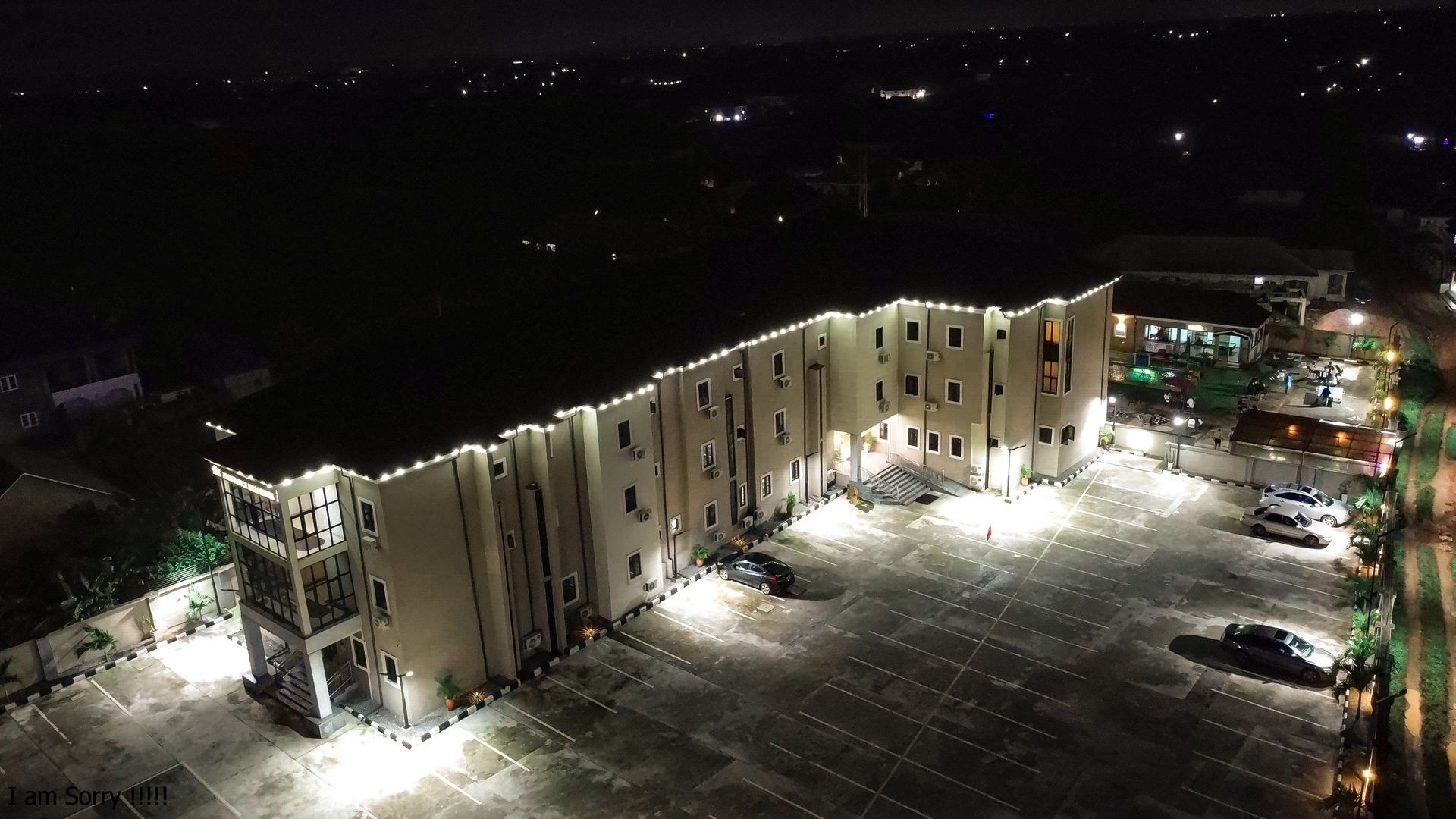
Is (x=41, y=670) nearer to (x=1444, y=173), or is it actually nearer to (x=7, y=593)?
(x=7, y=593)

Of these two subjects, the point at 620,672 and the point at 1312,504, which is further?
the point at 1312,504

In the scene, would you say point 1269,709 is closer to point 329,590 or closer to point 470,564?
point 470,564

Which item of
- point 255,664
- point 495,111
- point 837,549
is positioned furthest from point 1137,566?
point 495,111

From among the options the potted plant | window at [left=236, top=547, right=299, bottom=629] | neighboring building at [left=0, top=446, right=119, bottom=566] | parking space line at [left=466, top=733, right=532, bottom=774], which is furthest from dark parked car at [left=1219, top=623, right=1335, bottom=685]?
neighboring building at [left=0, top=446, right=119, bottom=566]

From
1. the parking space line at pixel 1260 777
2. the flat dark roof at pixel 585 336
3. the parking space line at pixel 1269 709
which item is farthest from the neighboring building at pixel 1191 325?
the parking space line at pixel 1260 777

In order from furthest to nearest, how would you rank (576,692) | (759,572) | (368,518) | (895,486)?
(895,486) → (759,572) → (576,692) → (368,518)

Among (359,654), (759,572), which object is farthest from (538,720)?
(759,572)
